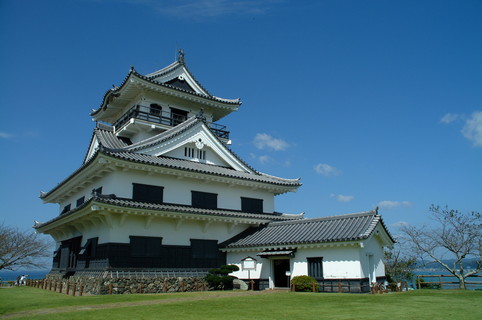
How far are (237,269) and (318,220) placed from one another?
6.13 metres

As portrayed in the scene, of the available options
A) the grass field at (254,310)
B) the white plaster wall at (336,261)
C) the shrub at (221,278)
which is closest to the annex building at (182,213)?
the white plaster wall at (336,261)

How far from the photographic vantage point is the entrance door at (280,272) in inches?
954

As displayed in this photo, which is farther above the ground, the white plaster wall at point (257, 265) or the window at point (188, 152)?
the window at point (188, 152)

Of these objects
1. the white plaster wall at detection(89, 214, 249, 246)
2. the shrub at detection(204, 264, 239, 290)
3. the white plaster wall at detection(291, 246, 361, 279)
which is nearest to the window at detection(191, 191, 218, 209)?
the white plaster wall at detection(89, 214, 249, 246)

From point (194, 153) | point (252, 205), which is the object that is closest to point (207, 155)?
point (194, 153)

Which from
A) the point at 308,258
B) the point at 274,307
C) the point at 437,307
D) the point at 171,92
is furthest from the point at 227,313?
the point at 171,92

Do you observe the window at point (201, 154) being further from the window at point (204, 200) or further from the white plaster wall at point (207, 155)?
the window at point (204, 200)

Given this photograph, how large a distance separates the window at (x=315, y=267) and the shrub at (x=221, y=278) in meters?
4.84

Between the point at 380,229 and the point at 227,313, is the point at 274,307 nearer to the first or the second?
the point at 227,313

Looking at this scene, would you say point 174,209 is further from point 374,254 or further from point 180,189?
point 374,254

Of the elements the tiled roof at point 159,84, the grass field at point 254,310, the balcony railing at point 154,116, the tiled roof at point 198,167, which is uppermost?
the tiled roof at point 159,84

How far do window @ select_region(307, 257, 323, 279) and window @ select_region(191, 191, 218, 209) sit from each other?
8.30 metres

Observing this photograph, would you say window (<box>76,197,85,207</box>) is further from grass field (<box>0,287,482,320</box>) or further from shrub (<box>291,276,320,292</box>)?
shrub (<box>291,276,320,292</box>)

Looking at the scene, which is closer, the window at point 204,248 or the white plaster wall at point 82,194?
the window at point 204,248
